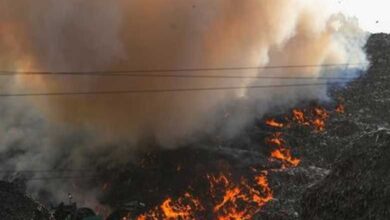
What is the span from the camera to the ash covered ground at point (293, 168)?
699 inches

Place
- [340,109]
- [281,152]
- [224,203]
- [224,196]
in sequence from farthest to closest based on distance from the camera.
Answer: [340,109]
[281,152]
[224,196]
[224,203]

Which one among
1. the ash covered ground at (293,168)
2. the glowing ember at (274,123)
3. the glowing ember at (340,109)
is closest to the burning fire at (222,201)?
the ash covered ground at (293,168)

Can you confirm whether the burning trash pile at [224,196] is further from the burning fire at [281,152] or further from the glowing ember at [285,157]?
the burning fire at [281,152]

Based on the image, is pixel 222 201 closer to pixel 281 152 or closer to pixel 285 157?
pixel 285 157

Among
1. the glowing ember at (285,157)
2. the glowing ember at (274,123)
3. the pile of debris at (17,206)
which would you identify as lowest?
the pile of debris at (17,206)

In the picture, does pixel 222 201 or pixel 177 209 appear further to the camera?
pixel 222 201

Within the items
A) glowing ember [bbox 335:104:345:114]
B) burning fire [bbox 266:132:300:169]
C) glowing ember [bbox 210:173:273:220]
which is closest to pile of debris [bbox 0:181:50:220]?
glowing ember [bbox 210:173:273:220]

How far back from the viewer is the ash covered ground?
17766 millimetres

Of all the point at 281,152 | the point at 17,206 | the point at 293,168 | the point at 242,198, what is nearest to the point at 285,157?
the point at 281,152

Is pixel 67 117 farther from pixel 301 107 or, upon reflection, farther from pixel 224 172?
pixel 301 107

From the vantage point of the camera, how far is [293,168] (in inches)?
2037

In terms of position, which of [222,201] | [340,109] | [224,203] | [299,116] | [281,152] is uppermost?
[340,109]

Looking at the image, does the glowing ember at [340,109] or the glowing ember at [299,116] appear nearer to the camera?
the glowing ember at [299,116]

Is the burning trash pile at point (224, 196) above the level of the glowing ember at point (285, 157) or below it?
below
